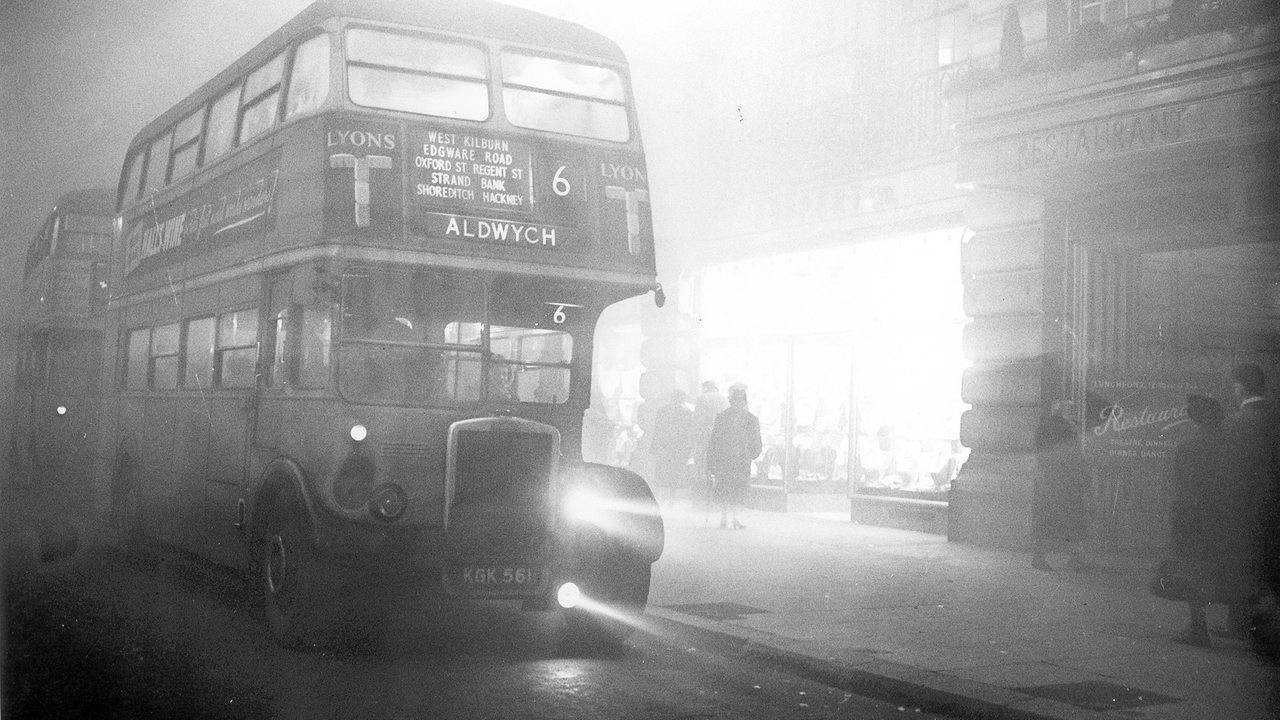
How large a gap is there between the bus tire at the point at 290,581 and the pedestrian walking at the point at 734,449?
8811 millimetres

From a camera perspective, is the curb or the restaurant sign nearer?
the curb

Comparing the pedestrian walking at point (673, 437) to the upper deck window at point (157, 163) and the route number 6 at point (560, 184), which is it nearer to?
the upper deck window at point (157, 163)

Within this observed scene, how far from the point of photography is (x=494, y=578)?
8.12 meters

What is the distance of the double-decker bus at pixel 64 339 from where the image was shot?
17.1 m

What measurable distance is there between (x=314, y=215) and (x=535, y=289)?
5.02 feet

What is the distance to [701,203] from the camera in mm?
20656

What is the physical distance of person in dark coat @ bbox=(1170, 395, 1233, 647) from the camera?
27.2 ft

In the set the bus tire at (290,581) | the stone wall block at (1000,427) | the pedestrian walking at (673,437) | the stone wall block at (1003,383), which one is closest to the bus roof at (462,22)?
the bus tire at (290,581)

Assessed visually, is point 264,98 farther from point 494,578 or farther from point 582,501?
point 494,578

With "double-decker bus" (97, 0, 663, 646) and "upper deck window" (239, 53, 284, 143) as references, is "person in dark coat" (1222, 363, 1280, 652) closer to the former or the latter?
"double-decker bus" (97, 0, 663, 646)

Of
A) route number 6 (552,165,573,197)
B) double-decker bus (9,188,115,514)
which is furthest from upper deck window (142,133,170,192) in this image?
double-decker bus (9,188,115,514)

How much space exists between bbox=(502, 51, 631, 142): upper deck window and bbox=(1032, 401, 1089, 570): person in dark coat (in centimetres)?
596

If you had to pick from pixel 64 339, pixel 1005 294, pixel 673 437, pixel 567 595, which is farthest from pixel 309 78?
pixel 673 437

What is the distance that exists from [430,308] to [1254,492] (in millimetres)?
5402
